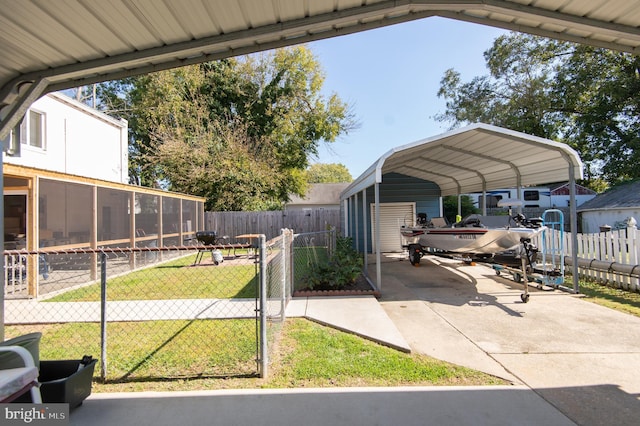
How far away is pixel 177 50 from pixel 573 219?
7.91 metres

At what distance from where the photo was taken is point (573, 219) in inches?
277

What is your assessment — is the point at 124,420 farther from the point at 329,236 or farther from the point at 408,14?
the point at 329,236

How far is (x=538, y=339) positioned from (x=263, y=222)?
14135 millimetres

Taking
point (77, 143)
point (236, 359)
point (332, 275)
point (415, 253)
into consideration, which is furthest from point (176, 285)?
point (77, 143)

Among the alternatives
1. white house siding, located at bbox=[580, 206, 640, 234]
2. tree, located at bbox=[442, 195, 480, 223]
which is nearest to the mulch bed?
tree, located at bbox=[442, 195, 480, 223]

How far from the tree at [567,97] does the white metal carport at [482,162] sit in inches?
503

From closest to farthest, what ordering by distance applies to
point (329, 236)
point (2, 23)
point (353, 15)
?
1. point (2, 23)
2. point (353, 15)
3. point (329, 236)

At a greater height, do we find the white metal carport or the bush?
the white metal carport

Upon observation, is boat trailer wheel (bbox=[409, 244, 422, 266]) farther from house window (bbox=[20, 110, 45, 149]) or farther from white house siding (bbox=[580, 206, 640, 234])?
white house siding (bbox=[580, 206, 640, 234])

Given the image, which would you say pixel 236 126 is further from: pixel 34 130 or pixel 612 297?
pixel 612 297

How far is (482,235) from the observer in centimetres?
747

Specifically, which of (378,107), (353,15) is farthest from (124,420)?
(378,107)

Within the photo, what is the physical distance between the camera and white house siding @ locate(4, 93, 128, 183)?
10461 mm

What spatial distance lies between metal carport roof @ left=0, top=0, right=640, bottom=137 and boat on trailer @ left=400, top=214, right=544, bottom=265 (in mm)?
4713
